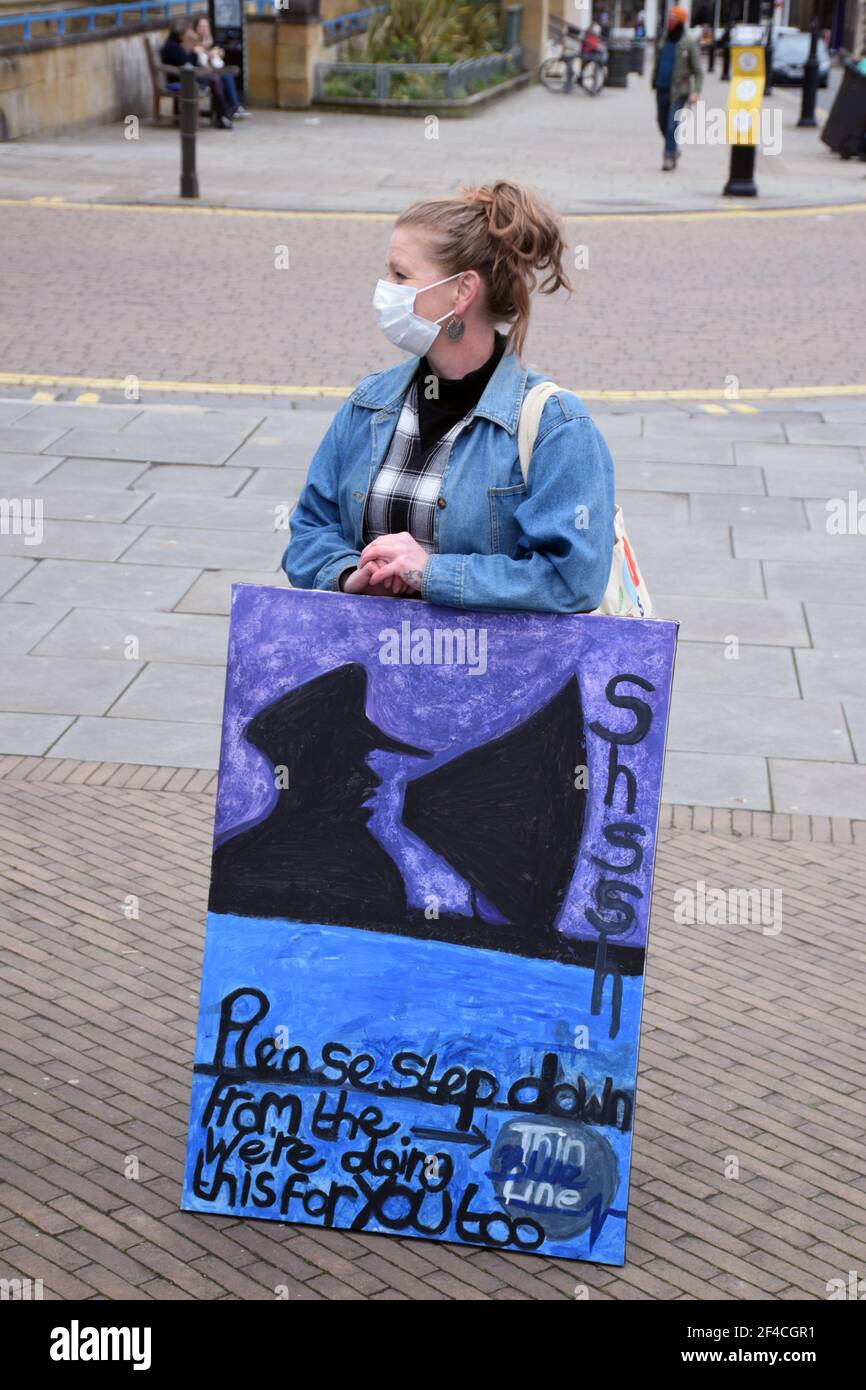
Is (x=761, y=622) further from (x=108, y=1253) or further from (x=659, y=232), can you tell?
(x=659, y=232)

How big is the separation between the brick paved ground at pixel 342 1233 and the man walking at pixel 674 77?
721 inches

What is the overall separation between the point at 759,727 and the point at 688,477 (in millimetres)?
3307

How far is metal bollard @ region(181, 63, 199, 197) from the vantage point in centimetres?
1708

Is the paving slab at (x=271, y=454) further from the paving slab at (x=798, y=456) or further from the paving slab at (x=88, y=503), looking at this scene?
the paving slab at (x=798, y=456)

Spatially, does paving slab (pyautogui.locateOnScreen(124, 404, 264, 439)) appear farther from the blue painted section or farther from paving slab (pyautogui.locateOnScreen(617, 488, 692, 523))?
the blue painted section

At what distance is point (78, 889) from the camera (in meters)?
4.92

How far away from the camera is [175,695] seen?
6.31m

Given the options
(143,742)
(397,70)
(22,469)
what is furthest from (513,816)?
(397,70)

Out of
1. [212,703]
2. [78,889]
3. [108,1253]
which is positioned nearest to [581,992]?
[108,1253]

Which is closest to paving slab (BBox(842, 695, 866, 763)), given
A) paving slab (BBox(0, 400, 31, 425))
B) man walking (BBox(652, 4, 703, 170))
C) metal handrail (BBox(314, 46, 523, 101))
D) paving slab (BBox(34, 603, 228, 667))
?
paving slab (BBox(34, 603, 228, 667))

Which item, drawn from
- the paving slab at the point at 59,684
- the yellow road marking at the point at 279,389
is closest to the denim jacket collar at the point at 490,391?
the paving slab at the point at 59,684

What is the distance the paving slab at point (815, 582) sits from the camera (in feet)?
24.6

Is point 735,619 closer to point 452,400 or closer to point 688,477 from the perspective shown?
point 688,477

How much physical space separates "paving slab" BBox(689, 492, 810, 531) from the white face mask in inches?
212
